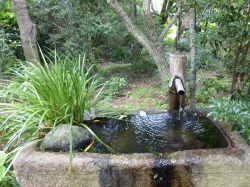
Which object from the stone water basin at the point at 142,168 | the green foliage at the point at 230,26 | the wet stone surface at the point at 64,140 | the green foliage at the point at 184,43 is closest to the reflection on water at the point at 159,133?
the wet stone surface at the point at 64,140

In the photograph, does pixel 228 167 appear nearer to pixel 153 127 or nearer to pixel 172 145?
pixel 172 145

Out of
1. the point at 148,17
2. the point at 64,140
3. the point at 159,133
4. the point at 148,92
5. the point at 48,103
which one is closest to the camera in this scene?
the point at 64,140

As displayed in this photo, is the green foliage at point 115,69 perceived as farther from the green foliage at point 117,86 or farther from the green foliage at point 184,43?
the green foliage at point 184,43

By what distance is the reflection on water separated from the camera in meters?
1.51

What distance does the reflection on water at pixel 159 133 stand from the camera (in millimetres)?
1508

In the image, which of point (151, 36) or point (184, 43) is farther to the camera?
point (151, 36)

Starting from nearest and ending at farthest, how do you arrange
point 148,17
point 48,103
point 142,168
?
point 142,168 → point 48,103 → point 148,17

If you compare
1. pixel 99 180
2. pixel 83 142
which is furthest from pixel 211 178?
pixel 83 142

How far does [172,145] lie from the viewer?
153 cm

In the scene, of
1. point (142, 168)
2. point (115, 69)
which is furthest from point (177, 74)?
point (115, 69)

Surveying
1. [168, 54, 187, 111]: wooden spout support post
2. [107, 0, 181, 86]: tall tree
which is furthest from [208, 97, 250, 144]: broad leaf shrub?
[107, 0, 181, 86]: tall tree

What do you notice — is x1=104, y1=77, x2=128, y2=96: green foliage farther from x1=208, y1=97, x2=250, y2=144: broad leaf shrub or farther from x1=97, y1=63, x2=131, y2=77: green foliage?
x1=208, y1=97, x2=250, y2=144: broad leaf shrub

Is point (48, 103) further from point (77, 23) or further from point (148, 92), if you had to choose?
point (77, 23)

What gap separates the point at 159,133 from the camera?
1730 mm
